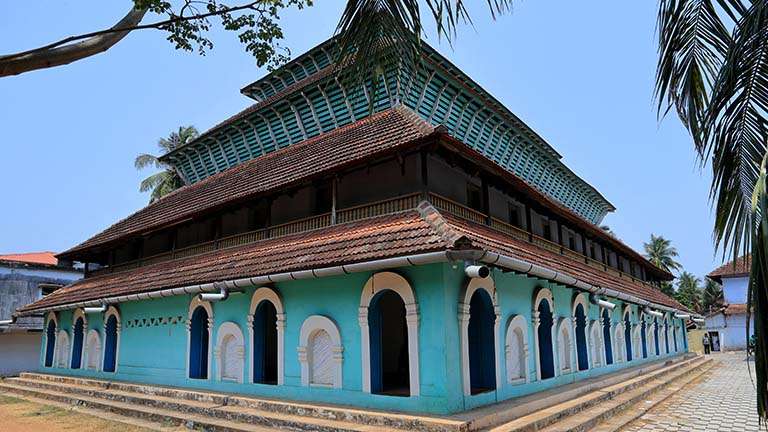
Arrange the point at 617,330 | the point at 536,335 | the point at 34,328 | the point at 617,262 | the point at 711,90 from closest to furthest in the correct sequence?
the point at 711,90
the point at 536,335
the point at 617,330
the point at 617,262
the point at 34,328

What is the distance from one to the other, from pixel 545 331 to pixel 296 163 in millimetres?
6487

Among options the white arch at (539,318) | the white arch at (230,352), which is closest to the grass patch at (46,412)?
the white arch at (230,352)

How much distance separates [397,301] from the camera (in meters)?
12.9

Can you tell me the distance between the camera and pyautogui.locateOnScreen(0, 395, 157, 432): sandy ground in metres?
9.88

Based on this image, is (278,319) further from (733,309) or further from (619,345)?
(733,309)

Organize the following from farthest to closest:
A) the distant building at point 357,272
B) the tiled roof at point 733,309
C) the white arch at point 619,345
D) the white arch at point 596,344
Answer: the tiled roof at point 733,309 < the white arch at point 619,345 < the white arch at point 596,344 < the distant building at point 357,272

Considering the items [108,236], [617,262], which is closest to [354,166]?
[108,236]

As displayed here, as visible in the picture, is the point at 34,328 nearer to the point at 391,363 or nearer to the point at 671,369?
the point at 391,363

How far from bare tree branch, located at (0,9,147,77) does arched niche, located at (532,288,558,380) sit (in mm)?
8305

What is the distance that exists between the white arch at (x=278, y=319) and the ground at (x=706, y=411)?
6011mm

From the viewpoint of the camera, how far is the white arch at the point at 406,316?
757 cm

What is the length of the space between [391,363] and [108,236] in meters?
10.6

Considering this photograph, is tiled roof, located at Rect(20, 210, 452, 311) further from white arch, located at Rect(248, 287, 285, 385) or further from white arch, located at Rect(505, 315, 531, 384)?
white arch, located at Rect(505, 315, 531, 384)

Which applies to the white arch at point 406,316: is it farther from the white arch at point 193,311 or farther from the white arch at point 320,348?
the white arch at point 193,311
